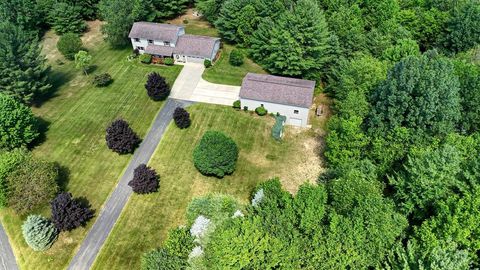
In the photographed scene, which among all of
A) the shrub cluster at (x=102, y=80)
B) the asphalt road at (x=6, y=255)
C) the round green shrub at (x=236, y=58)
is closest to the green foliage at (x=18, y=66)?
the shrub cluster at (x=102, y=80)

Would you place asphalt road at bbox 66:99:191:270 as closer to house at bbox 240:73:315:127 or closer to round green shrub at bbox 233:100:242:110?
round green shrub at bbox 233:100:242:110

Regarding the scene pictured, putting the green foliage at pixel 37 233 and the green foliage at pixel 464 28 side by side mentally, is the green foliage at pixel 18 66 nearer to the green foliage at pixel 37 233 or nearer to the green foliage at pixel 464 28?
the green foliage at pixel 37 233

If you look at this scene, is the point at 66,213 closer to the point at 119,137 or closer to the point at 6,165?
the point at 6,165

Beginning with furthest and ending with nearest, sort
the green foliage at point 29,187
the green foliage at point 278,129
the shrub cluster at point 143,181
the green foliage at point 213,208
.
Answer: the green foliage at point 278,129 → the shrub cluster at point 143,181 → the green foliage at point 29,187 → the green foliage at point 213,208

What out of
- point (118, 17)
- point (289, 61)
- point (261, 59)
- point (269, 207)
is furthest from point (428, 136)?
point (118, 17)

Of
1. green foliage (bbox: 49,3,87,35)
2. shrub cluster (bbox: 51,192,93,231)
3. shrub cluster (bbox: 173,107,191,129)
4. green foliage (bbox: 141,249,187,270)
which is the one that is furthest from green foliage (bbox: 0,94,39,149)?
green foliage (bbox: 49,3,87,35)

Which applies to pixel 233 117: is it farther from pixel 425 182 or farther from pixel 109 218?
pixel 425 182

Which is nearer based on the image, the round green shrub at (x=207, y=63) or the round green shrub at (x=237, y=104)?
the round green shrub at (x=237, y=104)
